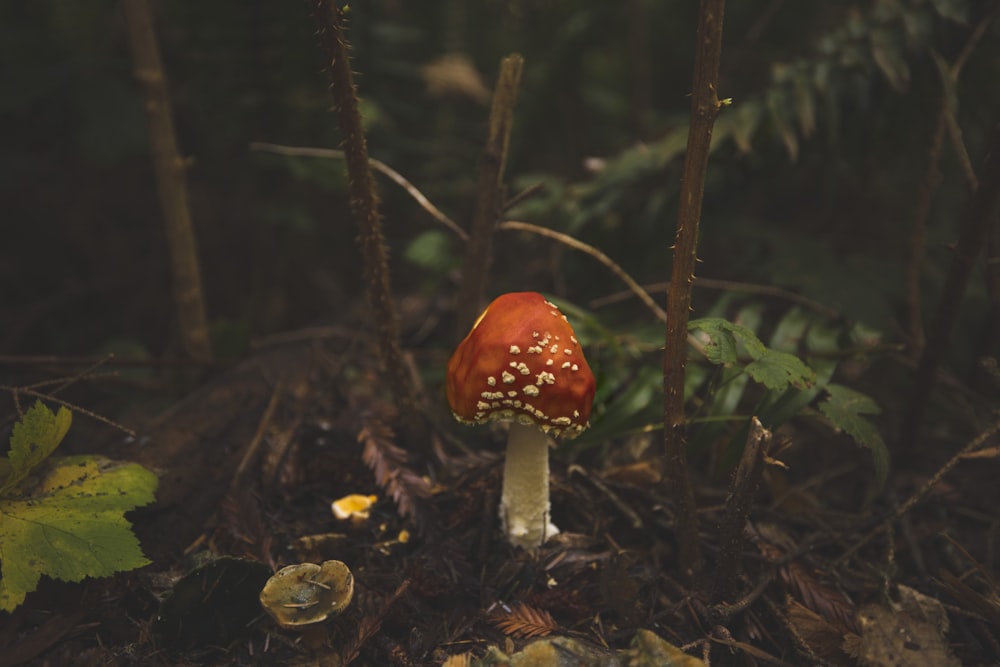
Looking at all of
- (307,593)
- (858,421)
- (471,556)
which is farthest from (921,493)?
(307,593)

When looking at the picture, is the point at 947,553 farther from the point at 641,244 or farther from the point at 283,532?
the point at 283,532

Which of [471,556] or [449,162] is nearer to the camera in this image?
[471,556]

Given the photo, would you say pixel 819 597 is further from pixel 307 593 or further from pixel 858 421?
pixel 307 593

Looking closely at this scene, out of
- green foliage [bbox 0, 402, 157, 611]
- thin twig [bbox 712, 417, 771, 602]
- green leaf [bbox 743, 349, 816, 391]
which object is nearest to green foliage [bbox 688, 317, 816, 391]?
green leaf [bbox 743, 349, 816, 391]

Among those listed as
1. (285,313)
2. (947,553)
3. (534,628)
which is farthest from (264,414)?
(947,553)

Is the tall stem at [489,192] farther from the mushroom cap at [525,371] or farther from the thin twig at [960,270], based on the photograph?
the thin twig at [960,270]

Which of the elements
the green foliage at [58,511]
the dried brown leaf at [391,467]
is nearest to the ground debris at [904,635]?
the dried brown leaf at [391,467]
